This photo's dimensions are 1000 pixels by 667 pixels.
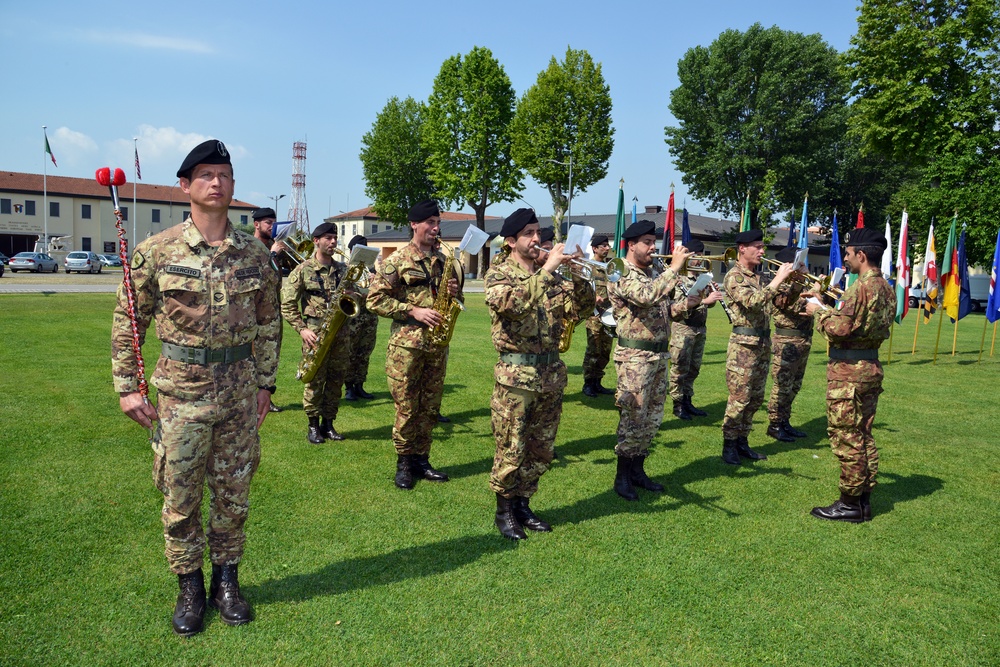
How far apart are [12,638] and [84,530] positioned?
142 cm

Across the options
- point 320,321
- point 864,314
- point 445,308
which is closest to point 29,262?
point 320,321

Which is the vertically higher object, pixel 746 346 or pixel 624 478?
pixel 746 346

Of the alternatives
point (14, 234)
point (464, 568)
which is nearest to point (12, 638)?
point (464, 568)

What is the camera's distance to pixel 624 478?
6270mm

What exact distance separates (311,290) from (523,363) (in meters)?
3.88

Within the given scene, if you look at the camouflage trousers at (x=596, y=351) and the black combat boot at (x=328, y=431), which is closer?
the black combat boot at (x=328, y=431)

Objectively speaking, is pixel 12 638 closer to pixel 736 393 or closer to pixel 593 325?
pixel 736 393

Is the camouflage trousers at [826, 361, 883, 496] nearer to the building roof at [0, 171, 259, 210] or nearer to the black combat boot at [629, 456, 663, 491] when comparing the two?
the black combat boot at [629, 456, 663, 491]

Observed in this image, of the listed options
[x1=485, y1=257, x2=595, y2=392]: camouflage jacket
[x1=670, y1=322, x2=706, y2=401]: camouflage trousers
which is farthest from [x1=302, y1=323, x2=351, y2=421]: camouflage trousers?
[x1=670, y1=322, x2=706, y2=401]: camouflage trousers

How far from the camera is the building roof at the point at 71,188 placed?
6851 cm

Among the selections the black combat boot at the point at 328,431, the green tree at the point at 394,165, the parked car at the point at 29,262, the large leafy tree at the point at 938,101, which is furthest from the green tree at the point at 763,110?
the parked car at the point at 29,262

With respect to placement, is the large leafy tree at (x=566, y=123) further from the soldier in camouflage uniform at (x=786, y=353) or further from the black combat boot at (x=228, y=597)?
the black combat boot at (x=228, y=597)

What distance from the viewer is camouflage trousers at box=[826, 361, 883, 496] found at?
18.9 feet

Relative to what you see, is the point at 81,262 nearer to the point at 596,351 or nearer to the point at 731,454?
the point at 596,351
